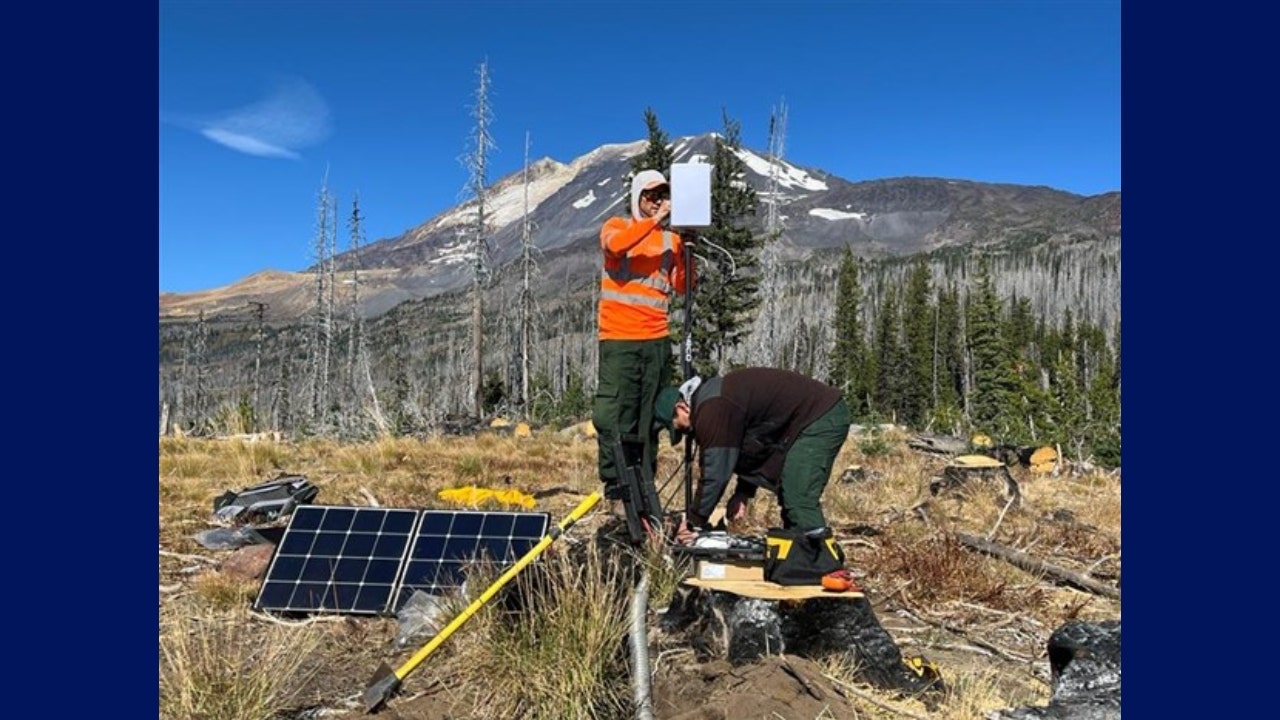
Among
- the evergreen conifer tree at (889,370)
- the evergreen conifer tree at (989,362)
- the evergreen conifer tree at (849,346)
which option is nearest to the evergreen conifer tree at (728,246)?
the evergreen conifer tree at (989,362)

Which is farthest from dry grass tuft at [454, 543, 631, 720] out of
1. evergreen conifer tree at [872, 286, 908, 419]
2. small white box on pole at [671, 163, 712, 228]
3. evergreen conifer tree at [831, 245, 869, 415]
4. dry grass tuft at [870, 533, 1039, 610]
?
evergreen conifer tree at [872, 286, 908, 419]

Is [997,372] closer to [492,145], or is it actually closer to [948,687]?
[492,145]

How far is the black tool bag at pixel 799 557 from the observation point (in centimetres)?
456

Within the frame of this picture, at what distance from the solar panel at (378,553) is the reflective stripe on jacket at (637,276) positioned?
1.35 m

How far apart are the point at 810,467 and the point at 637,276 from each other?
5.63ft

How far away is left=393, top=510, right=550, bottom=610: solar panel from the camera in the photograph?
17.3 feet

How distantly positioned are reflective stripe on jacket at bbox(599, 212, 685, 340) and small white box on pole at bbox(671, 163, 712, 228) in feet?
0.96

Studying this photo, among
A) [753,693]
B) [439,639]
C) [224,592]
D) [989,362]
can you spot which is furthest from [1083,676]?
[989,362]

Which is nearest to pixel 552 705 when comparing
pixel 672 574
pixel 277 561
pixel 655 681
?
pixel 655 681

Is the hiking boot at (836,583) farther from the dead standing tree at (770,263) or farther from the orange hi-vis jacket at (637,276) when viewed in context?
the dead standing tree at (770,263)

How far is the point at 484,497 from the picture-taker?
8.43 m

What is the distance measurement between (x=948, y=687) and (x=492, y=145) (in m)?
27.9

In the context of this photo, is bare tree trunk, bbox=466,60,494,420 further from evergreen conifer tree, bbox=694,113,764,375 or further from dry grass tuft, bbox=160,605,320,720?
dry grass tuft, bbox=160,605,320,720

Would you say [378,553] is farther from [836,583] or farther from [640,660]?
[836,583]
